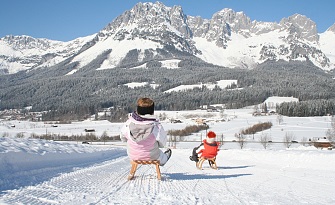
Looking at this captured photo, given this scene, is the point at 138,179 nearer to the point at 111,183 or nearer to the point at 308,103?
the point at 111,183

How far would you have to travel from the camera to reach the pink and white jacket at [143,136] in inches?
A: 325

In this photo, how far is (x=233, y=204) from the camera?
5.62 m

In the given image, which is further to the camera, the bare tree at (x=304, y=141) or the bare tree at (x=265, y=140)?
the bare tree at (x=304, y=141)

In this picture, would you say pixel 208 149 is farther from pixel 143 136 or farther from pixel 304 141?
pixel 304 141

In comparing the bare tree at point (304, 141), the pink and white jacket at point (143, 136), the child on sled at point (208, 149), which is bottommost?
the bare tree at point (304, 141)

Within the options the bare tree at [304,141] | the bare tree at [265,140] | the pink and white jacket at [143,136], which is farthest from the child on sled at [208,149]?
the bare tree at [304,141]

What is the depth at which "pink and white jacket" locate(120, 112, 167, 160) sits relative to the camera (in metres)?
8.25

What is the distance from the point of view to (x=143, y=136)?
8.29 m

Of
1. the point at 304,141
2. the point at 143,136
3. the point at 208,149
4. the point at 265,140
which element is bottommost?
the point at 304,141

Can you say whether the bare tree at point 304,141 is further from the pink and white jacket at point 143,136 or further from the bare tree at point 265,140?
the pink and white jacket at point 143,136

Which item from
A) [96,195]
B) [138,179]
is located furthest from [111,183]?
[96,195]

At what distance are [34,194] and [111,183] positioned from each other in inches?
84.8

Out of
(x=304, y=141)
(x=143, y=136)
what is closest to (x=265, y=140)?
(x=304, y=141)

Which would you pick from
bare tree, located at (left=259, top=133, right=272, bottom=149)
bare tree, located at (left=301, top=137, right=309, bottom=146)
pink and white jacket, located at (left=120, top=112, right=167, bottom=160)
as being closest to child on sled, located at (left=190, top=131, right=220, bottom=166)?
pink and white jacket, located at (left=120, top=112, right=167, bottom=160)
